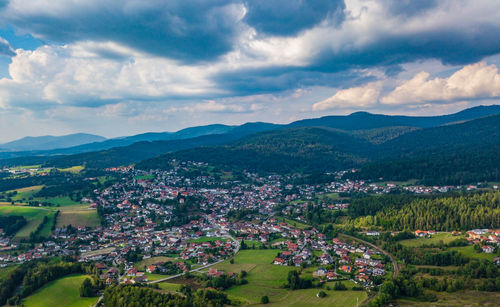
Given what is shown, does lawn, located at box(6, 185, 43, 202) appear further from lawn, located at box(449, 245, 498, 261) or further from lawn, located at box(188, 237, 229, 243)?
lawn, located at box(449, 245, 498, 261)

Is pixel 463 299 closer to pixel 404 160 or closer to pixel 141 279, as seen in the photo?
pixel 141 279

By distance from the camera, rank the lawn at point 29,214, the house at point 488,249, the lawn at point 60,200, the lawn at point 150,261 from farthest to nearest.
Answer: the lawn at point 60,200 → the lawn at point 29,214 → the lawn at point 150,261 → the house at point 488,249

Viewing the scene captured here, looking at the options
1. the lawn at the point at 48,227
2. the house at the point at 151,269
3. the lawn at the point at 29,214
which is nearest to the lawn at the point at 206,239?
the house at the point at 151,269

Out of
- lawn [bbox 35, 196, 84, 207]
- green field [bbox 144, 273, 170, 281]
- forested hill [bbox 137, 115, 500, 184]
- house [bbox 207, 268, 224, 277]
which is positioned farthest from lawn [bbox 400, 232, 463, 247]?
lawn [bbox 35, 196, 84, 207]

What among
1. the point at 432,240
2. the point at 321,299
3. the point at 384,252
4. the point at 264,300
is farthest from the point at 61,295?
the point at 432,240

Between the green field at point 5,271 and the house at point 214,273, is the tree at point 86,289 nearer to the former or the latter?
the green field at point 5,271

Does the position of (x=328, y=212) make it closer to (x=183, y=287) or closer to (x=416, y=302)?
(x=416, y=302)

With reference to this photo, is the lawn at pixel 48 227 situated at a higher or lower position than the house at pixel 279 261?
higher
